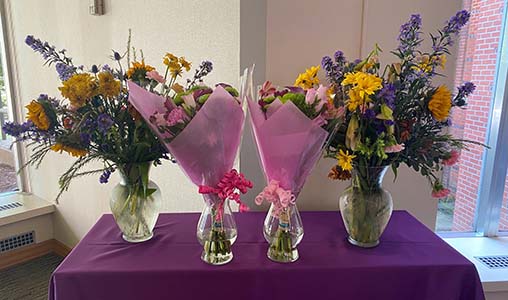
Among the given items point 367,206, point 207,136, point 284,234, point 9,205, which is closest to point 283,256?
point 284,234

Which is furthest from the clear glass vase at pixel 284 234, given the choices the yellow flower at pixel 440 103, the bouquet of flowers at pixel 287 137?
the yellow flower at pixel 440 103

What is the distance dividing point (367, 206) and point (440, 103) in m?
0.40

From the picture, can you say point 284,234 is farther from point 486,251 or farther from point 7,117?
point 7,117

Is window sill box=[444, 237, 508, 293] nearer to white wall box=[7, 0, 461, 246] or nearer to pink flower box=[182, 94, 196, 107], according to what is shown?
white wall box=[7, 0, 461, 246]

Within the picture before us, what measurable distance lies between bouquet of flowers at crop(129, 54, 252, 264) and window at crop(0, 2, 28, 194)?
2374 mm

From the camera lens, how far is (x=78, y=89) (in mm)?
1019

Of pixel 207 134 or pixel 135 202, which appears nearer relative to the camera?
pixel 207 134

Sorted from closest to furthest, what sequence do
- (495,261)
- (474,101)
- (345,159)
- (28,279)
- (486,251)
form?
(345,159) < (495,261) < (486,251) < (474,101) < (28,279)

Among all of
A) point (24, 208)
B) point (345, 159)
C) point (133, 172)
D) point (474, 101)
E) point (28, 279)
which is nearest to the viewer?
point (345, 159)

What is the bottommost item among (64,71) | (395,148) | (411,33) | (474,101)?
(395,148)

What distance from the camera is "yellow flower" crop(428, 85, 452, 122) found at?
1.08 m

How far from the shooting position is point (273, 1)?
58.4 inches

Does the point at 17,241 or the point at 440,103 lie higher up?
the point at 440,103

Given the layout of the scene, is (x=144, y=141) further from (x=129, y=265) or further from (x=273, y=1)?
(x=273, y=1)
